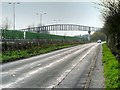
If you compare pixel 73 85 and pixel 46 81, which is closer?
pixel 73 85

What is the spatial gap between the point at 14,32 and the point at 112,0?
31.5m

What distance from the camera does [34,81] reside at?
1638 cm

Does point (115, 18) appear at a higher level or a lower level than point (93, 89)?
higher

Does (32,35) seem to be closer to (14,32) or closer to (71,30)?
(14,32)

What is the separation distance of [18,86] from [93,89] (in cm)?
303

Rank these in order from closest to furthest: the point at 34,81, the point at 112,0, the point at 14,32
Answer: the point at 34,81
the point at 112,0
the point at 14,32

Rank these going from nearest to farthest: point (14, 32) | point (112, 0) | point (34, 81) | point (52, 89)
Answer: point (52, 89) < point (34, 81) < point (112, 0) < point (14, 32)

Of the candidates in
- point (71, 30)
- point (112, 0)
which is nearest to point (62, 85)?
point (112, 0)

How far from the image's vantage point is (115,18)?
23.2 meters

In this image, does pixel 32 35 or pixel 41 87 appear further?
pixel 32 35

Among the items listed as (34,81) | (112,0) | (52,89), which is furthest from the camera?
(112,0)

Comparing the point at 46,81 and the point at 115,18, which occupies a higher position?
the point at 115,18

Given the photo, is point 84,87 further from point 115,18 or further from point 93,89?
point 115,18

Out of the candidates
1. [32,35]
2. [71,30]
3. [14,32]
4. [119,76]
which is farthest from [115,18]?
[71,30]
